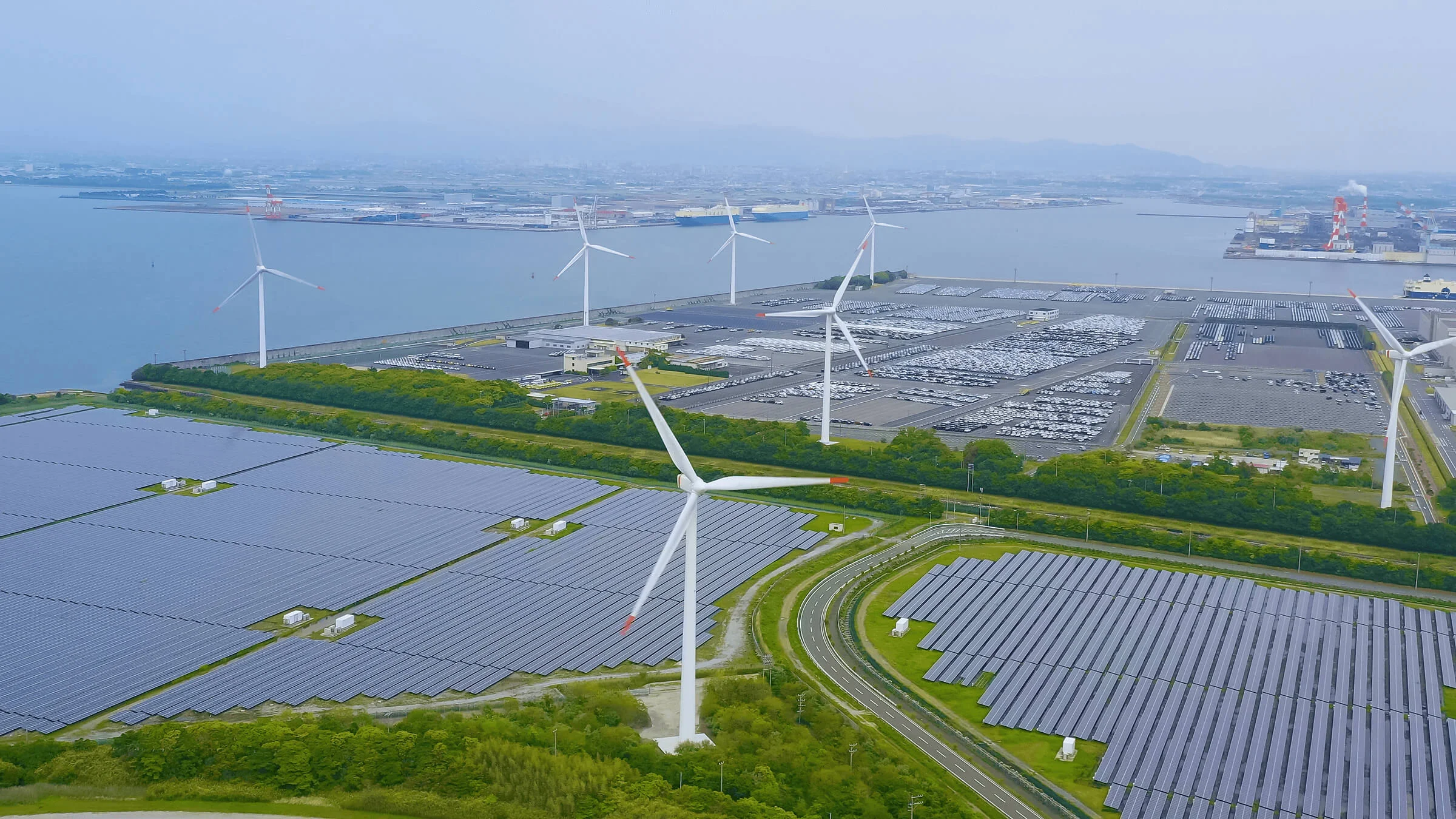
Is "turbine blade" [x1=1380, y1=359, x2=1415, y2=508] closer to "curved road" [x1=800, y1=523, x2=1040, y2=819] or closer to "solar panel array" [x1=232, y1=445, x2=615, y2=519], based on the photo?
"curved road" [x1=800, y1=523, x2=1040, y2=819]

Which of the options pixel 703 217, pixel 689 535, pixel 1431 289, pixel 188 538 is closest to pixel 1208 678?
pixel 689 535

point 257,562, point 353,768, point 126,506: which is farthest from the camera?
point 126,506

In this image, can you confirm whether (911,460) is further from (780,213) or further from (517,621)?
(780,213)

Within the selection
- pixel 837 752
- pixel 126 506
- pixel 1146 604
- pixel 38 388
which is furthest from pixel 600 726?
pixel 38 388

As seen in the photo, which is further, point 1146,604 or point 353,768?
point 1146,604

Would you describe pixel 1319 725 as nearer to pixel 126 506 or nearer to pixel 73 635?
pixel 73 635

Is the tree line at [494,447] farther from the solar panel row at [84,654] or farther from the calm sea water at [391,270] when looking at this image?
the solar panel row at [84,654]
